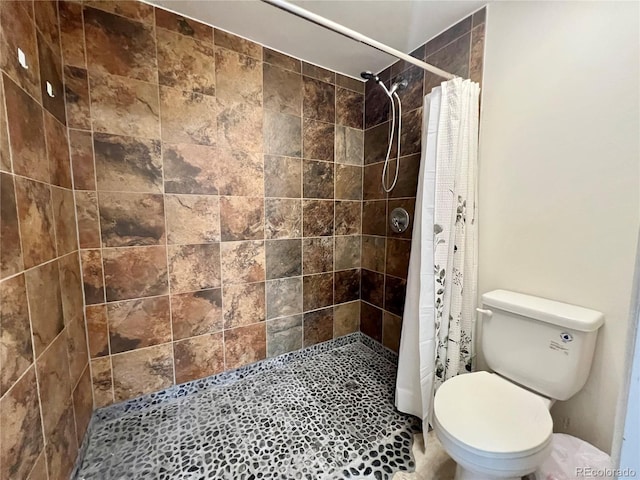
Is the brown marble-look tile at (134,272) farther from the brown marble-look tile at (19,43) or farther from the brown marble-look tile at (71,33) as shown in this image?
the brown marble-look tile at (71,33)

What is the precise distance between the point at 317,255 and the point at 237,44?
1539 millimetres

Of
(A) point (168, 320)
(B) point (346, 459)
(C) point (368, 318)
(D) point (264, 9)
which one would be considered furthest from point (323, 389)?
(D) point (264, 9)

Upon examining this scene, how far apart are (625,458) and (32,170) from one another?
5.58 ft

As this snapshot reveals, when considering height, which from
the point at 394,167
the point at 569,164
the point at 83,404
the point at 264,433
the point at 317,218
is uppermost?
the point at 394,167

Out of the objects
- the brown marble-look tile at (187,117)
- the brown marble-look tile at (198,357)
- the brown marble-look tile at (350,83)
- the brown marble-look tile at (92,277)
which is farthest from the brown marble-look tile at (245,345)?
the brown marble-look tile at (350,83)

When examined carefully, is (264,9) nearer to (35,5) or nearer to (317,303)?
(35,5)

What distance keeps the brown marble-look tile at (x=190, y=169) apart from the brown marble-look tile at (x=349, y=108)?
106cm

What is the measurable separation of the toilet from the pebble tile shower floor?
0.45 m

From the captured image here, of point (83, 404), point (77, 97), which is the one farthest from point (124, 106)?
point (83, 404)

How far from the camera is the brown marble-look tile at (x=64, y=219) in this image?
3.82ft

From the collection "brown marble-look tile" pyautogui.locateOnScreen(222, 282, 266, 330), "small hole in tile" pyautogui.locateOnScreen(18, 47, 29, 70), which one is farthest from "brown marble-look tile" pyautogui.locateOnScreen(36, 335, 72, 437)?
"small hole in tile" pyautogui.locateOnScreen(18, 47, 29, 70)

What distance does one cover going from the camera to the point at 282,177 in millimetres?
1927

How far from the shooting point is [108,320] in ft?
4.92

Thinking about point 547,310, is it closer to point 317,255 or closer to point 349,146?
point 317,255
